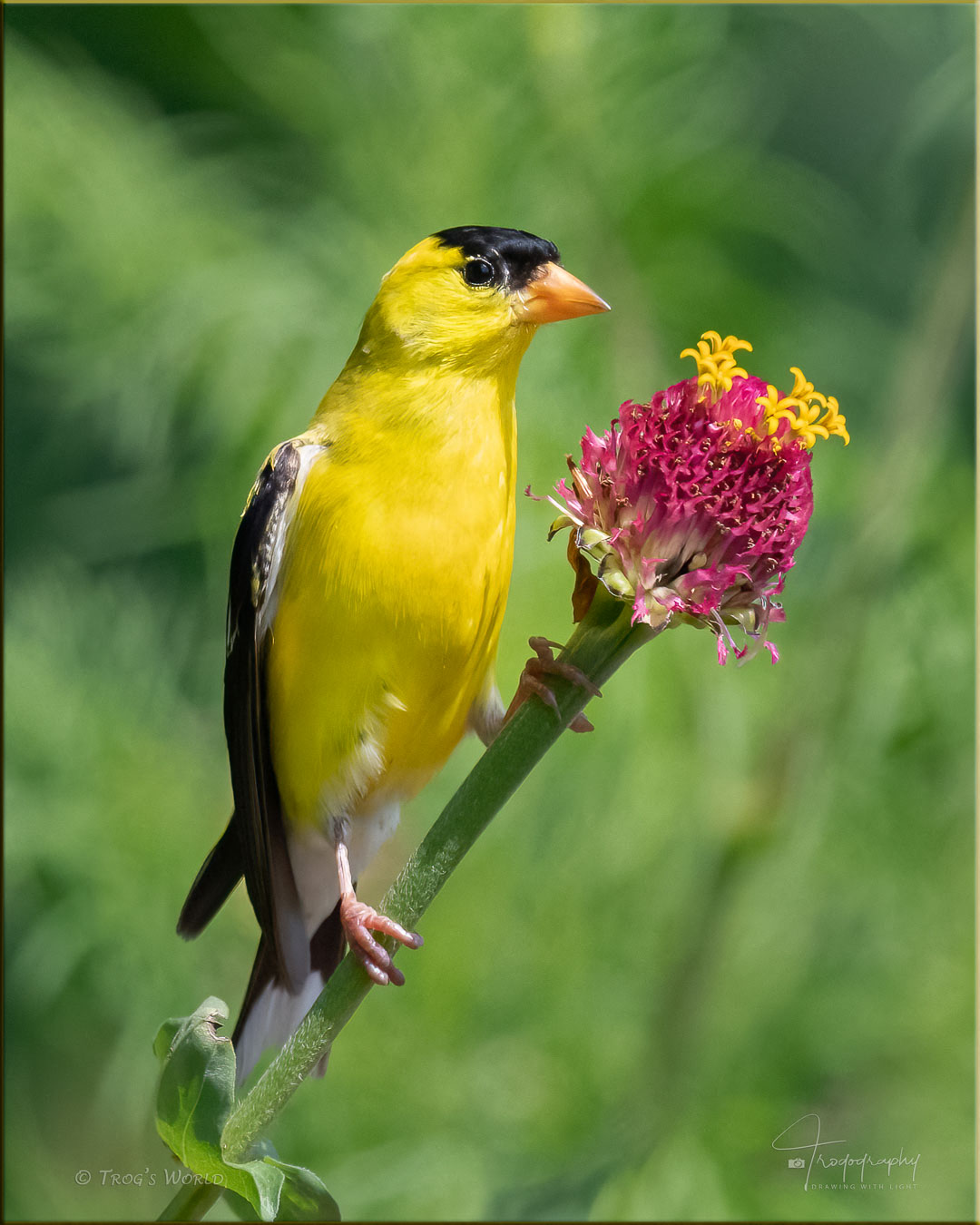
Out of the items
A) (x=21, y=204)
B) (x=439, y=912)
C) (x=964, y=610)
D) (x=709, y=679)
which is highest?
(x=21, y=204)

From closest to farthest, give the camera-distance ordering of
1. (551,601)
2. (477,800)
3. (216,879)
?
1. (477,800)
2. (216,879)
3. (551,601)

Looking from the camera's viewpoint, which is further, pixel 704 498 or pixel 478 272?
pixel 478 272

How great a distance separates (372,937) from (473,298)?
48 cm

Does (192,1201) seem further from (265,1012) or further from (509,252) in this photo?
(509,252)

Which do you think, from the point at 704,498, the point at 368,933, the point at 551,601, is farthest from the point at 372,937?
the point at 551,601

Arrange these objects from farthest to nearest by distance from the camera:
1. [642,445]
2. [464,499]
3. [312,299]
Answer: [312,299] → [464,499] → [642,445]

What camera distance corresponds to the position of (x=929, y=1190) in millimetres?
1419

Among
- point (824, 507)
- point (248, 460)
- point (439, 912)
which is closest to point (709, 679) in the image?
point (824, 507)

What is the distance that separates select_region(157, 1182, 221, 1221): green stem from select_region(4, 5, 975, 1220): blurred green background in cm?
82

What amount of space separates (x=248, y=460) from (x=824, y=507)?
0.83 m

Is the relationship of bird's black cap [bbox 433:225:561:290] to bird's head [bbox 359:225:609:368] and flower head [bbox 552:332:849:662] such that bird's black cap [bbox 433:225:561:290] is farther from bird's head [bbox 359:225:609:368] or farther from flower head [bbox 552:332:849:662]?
flower head [bbox 552:332:849:662]

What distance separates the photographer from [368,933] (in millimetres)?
760

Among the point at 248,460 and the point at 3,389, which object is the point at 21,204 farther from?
the point at 248,460

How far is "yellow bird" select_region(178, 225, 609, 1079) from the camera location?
0.76 metres
